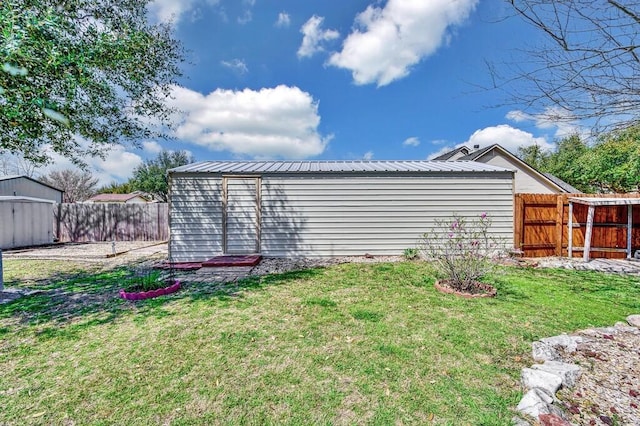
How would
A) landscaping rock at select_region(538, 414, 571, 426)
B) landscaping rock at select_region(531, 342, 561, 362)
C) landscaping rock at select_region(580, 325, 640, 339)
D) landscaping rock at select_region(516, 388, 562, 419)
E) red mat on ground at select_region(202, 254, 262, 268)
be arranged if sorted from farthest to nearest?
red mat on ground at select_region(202, 254, 262, 268) → landscaping rock at select_region(580, 325, 640, 339) → landscaping rock at select_region(531, 342, 561, 362) → landscaping rock at select_region(516, 388, 562, 419) → landscaping rock at select_region(538, 414, 571, 426)

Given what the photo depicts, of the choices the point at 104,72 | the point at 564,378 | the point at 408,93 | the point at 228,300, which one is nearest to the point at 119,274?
the point at 228,300

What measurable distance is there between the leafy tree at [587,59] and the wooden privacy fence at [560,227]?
5.77 metres

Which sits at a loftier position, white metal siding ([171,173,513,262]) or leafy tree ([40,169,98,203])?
leafy tree ([40,169,98,203])

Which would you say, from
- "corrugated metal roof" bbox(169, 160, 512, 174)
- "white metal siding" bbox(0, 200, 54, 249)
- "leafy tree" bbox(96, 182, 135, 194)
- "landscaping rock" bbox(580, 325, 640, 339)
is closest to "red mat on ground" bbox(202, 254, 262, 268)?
"corrugated metal roof" bbox(169, 160, 512, 174)

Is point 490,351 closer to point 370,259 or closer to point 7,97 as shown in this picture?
point 370,259

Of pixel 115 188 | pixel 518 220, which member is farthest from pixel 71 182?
pixel 518 220

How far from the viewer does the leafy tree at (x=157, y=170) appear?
28244 mm

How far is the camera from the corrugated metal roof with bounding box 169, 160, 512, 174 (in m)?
7.46

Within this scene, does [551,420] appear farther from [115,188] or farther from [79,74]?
[115,188]

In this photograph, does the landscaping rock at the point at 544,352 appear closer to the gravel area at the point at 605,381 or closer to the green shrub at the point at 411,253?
the gravel area at the point at 605,381

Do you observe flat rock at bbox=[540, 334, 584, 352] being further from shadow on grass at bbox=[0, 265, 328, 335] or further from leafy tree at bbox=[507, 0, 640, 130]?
shadow on grass at bbox=[0, 265, 328, 335]

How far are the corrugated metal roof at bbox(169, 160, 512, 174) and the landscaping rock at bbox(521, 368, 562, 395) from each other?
583 centimetres

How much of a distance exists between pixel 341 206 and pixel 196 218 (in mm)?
3745

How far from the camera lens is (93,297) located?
4.45 m
